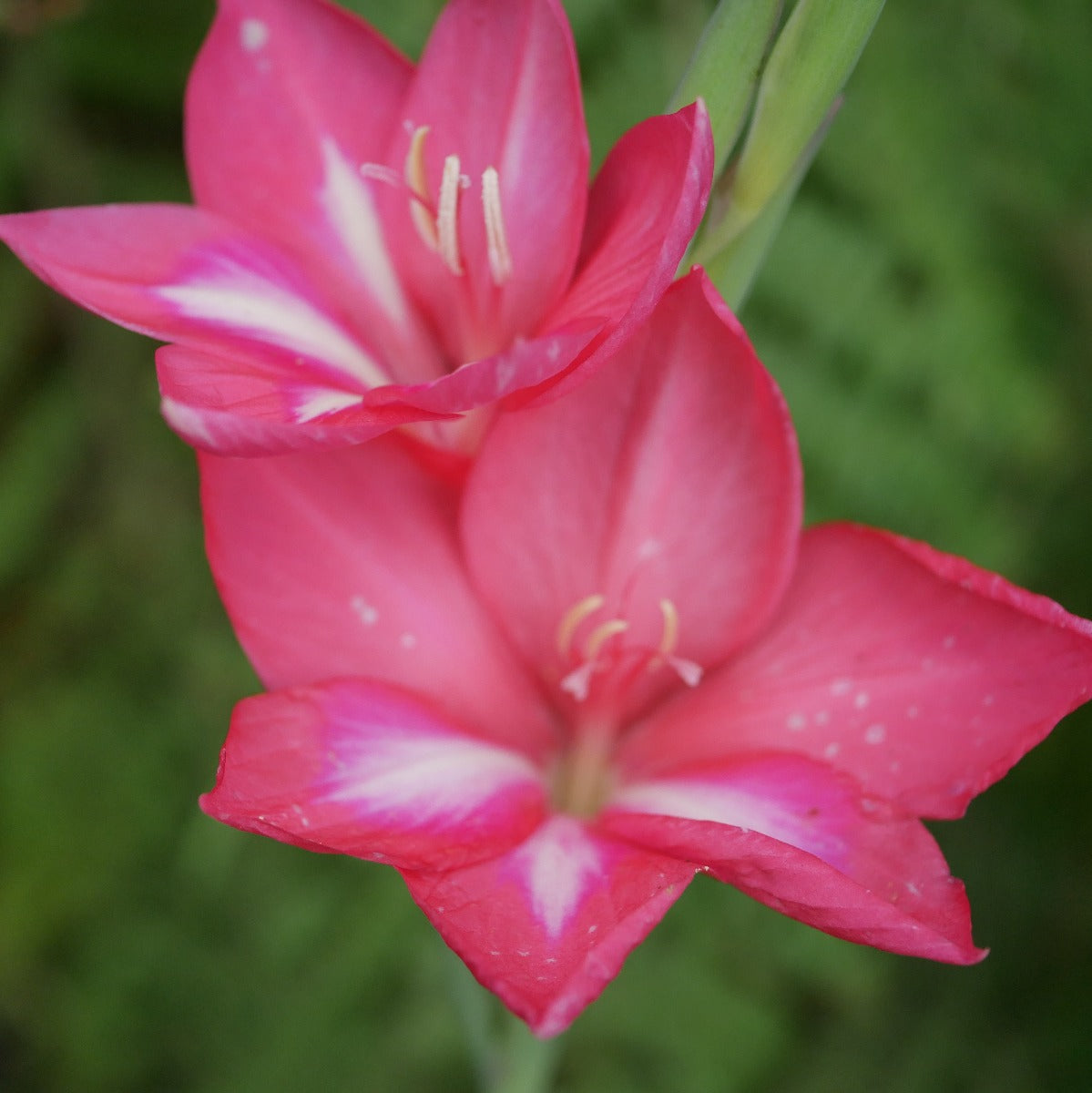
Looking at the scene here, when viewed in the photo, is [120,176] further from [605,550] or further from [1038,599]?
[1038,599]

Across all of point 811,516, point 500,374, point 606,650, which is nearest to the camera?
point 500,374

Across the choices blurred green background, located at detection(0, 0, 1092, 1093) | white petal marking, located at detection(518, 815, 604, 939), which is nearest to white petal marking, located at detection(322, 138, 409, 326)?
white petal marking, located at detection(518, 815, 604, 939)

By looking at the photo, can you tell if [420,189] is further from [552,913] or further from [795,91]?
[552,913]

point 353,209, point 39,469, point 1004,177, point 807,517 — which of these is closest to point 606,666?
point 353,209

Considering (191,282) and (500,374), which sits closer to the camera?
(500,374)

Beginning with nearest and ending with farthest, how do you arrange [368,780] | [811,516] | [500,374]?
1. [500,374]
2. [368,780]
3. [811,516]

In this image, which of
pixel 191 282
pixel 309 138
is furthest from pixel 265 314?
pixel 309 138

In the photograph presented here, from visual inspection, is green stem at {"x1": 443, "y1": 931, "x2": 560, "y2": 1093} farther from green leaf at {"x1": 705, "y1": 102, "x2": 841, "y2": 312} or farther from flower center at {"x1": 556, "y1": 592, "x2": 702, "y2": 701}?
green leaf at {"x1": 705, "y1": 102, "x2": 841, "y2": 312}
